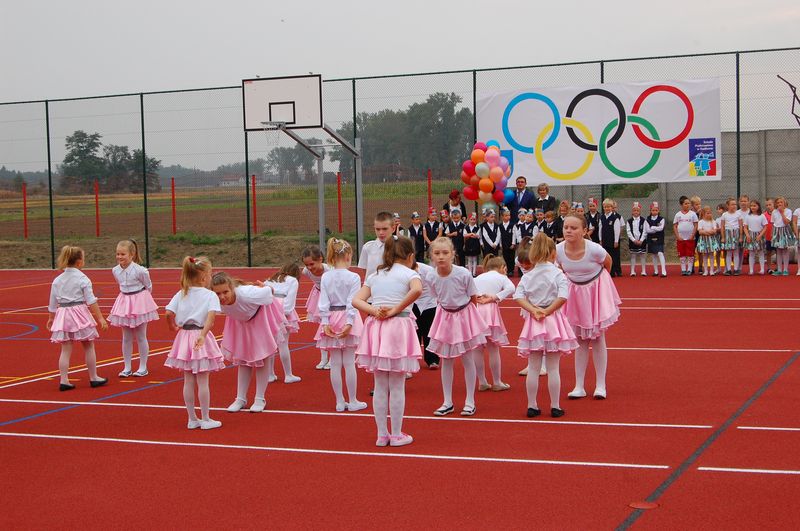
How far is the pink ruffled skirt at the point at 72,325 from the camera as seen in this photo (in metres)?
9.98

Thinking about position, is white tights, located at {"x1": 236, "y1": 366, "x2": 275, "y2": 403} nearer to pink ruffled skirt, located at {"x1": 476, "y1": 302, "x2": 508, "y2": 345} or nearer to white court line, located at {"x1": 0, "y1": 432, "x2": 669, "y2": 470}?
white court line, located at {"x1": 0, "y1": 432, "x2": 669, "y2": 470}

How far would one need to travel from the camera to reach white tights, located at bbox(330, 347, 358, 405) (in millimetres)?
8586

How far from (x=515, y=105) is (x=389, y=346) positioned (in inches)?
702

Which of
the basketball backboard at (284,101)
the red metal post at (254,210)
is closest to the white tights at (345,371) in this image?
the basketball backboard at (284,101)

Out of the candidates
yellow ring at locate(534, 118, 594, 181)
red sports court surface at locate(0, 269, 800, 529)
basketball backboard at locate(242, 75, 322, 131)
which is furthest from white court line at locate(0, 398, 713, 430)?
yellow ring at locate(534, 118, 594, 181)

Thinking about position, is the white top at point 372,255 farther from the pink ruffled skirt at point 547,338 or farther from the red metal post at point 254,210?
the red metal post at point 254,210

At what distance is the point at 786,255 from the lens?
20.5m

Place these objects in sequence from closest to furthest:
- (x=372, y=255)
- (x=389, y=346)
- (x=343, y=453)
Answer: (x=343, y=453) < (x=389, y=346) < (x=372, y=255)

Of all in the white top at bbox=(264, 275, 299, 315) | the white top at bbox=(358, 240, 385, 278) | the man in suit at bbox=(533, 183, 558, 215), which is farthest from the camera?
the man in suit at bbox=(533, 183, 558, 215)

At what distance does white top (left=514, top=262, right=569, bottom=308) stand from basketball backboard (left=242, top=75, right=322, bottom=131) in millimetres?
12154

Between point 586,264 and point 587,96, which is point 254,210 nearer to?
point 587,96

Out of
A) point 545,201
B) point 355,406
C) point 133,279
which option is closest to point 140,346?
point 133,279

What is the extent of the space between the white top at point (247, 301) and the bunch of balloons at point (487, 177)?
46.8 ft

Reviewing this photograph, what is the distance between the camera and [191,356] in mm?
7895
